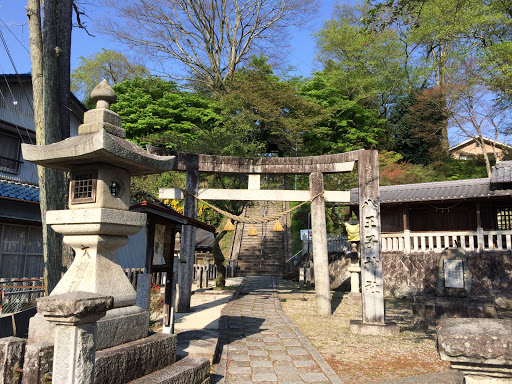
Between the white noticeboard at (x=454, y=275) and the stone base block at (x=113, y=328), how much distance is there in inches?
394

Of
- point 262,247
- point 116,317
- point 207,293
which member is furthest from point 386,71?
point 116,317

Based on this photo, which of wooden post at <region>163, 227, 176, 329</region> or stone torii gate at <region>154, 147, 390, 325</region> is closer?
wooden post at <region>163, 227, 176, 329</region>

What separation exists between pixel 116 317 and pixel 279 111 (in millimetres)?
24737

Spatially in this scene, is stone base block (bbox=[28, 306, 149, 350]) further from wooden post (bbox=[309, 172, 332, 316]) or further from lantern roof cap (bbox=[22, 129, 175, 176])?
wooden post (bbox=[309, 172, 332, 316])

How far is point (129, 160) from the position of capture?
4.56 m

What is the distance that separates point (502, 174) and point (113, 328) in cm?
1626

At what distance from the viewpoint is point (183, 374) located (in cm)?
450

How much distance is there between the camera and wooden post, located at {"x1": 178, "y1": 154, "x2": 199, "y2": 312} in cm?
1048

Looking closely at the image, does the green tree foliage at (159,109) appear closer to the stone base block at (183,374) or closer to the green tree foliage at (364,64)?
the green tree foliage at (364,64)

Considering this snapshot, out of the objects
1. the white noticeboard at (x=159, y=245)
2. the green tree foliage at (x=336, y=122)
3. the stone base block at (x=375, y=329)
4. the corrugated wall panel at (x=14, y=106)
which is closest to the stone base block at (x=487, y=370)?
the white noticeboard at (x=159, y=245)

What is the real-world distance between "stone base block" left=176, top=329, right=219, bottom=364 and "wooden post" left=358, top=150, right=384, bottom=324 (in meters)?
4.33

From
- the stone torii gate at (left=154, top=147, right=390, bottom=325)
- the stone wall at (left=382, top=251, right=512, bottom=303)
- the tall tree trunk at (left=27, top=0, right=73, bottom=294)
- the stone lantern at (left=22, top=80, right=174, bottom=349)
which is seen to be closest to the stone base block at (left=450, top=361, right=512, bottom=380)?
the stone lantern at (left=22, top=80, right=174, bottom=349)

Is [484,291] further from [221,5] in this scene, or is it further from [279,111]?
[221,5]

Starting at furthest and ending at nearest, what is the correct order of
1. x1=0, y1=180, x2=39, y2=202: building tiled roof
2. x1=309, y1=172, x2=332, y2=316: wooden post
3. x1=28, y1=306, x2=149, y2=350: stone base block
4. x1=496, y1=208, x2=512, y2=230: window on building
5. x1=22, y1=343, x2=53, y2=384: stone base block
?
x1=496, y1=208, x2=512, y2=230: window on building, x1=0, y1=180, x2=39, y2=202: building tiled roof, x1=309, y1=172, x2=332, y2=316: wooden post, x1=28, y1=306, x2=149, y2=350: stone base block, x1=22, y1=343, x2=53, y2=384: stone base block
